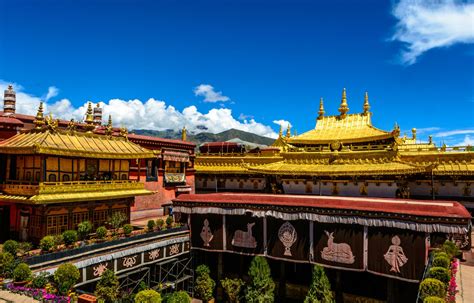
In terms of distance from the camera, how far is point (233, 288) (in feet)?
69.0

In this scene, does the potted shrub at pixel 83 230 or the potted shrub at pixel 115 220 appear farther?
the potted shrub at pixel 115 220

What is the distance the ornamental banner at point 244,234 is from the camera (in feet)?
67.6

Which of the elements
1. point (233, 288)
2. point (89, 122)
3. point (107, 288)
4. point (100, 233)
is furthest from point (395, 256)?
point (89, 122)

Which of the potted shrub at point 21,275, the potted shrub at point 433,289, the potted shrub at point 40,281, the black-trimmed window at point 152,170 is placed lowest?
the potted shrub at point 40,281

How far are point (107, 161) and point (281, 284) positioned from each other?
50.3 feet

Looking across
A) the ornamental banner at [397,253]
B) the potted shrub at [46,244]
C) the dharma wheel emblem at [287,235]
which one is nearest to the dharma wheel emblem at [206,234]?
the dharma wheel emblem at [287,235]

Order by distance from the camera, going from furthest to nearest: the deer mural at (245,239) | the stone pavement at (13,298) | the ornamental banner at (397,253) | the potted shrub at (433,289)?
the deer mural at (245,239) → the ornamental banner at (397,253) → the stone pavement at (13,298) → the potted shrub at (433,289)

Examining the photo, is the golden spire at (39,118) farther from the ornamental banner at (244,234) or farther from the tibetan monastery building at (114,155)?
the ornamental banner at (244,234)

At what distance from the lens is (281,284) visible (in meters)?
21.0

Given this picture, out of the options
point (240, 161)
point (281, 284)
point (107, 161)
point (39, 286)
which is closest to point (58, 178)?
point (107, 161)


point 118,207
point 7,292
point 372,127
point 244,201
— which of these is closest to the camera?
point 7,292

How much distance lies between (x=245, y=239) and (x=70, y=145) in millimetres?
12864

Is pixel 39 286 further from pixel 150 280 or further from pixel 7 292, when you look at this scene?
pixel 150 280

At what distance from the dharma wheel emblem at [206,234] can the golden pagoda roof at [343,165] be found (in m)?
7.74
